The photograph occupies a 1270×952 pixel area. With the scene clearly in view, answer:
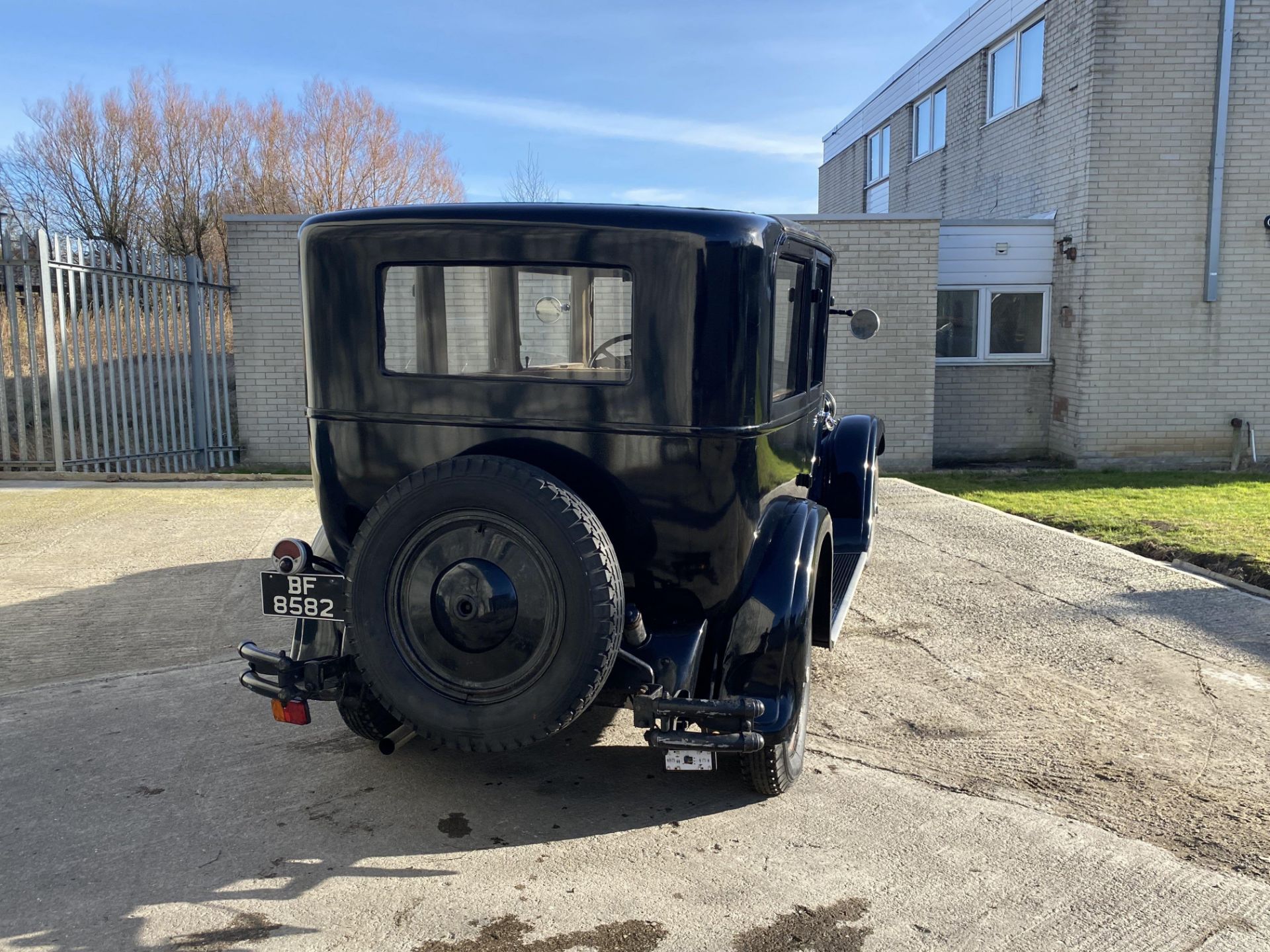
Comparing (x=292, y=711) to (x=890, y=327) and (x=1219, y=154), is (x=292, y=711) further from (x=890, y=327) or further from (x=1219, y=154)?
(x=1219, y=154)

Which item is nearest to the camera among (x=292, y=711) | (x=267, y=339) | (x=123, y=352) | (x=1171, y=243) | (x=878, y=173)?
(x=292, y=711)

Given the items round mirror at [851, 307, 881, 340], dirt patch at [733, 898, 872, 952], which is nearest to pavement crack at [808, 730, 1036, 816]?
dirt patch at [733, 898, 872, 952]

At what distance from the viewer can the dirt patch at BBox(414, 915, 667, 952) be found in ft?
8.59

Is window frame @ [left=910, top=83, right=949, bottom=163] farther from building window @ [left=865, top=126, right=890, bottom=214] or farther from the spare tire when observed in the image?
the spare tire

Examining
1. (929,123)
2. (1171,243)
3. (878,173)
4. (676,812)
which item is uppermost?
(929,123)

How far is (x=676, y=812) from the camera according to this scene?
3.43 meters

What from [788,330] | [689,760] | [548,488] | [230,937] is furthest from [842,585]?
[230,937]

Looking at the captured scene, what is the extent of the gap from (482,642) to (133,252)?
360 inches

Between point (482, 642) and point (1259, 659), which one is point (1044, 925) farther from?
point (1259, 659)

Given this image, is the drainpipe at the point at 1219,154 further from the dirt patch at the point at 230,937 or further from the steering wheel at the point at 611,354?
the dirt patch at the point at 230,937

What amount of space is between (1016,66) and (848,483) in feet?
35.3

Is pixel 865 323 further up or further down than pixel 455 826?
further up

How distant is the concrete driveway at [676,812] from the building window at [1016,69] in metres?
10.1

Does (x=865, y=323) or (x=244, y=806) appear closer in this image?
(x=244, y=806)
